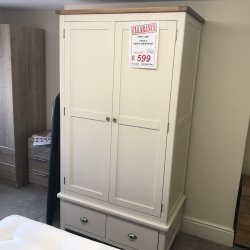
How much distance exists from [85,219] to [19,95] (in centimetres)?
159

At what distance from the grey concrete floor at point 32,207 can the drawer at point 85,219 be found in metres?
0.32

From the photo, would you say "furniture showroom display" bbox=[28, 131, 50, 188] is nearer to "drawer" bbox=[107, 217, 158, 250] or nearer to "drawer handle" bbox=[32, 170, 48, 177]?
"drawer handle" bbox=[32, 170, 48, 177]

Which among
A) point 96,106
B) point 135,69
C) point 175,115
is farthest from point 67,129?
point 175,115

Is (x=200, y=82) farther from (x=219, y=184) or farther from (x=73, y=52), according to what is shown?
(x=73, y=52)

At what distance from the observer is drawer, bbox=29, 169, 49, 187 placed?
3.25 m

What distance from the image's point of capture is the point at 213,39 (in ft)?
7.45

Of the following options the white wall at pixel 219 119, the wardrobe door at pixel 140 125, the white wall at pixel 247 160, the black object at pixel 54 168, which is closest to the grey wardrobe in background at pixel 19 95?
the black object at pixel 54 168

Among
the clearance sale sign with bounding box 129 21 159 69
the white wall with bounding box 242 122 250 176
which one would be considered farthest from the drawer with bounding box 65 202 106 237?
the white wall with bounding box 242 122 250 176

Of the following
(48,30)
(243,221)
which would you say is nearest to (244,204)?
(243,221)

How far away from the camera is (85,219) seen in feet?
7.93

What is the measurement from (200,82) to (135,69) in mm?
689

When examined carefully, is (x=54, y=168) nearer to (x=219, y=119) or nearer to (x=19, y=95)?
(x=19, y=95)

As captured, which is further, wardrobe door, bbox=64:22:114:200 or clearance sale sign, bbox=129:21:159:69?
wardrobe door, bbox=64:22:114:200

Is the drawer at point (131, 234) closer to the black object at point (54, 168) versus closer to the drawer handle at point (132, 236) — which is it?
the drawer handle at point (132, 236)
